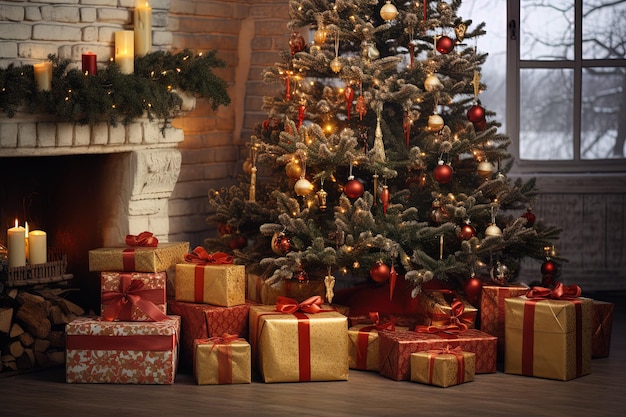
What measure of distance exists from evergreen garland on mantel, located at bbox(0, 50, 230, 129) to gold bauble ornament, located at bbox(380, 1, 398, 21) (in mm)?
793

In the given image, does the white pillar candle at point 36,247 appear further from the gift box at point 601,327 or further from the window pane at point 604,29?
the window pane at point 604,29

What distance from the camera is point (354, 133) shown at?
451 centimetres

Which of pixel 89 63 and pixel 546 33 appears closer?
pixel 89 63

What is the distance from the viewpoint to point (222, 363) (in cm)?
404

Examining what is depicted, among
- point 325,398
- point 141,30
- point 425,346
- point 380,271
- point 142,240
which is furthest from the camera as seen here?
point 141,30

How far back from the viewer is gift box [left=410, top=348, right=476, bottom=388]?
13.1 ft

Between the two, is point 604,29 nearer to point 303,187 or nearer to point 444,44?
point 444,44

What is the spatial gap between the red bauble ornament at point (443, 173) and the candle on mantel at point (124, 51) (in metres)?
1.41

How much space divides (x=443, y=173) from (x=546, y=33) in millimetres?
2013

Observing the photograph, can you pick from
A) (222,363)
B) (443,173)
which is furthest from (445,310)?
(222,363)

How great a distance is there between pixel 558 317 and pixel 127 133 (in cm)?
203

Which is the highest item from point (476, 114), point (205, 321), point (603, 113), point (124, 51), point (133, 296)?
point (124, 51)

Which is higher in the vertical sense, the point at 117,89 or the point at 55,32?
the point at 55,32

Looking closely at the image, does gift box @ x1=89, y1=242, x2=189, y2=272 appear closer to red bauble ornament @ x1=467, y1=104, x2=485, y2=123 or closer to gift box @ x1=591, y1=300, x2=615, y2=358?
red bauble ornament @ x1=467, y1=104, x2=485, y2=123
